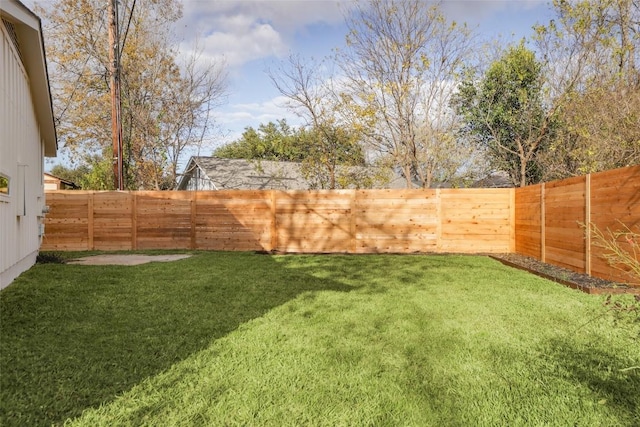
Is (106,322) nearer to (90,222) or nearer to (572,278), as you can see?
(572,278)

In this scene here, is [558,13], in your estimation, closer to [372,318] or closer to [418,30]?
[418,30]

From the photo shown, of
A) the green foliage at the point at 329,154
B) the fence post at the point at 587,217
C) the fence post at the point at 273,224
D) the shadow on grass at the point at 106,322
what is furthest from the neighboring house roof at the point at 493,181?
the shadow on grass at the point at 106,322

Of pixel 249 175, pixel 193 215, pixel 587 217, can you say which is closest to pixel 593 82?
pixel 587 217

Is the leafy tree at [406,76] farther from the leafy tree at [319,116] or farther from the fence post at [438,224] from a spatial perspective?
the fence post at [438,224]

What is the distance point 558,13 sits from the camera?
1182 cm

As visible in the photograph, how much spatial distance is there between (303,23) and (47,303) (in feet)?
37.6

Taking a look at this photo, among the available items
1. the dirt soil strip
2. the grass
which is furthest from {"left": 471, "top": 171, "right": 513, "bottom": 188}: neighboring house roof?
the dirt soil strip

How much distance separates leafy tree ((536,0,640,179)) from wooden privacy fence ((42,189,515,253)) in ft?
Answer: 11.6

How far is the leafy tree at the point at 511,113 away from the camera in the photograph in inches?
537

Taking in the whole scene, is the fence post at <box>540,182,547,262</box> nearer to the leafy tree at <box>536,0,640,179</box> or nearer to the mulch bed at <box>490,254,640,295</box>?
the mulch bed at <box>490,254,640,295</box>

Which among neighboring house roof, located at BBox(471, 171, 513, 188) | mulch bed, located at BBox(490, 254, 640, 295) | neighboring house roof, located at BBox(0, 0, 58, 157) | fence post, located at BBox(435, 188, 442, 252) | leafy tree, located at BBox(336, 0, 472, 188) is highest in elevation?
leafy tree, located at BBox(336, 0, 472, 188)

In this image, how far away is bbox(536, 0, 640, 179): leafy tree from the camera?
907cm

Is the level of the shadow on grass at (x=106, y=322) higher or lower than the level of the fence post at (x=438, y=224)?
lower

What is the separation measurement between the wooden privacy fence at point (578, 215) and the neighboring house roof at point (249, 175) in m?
11.7
